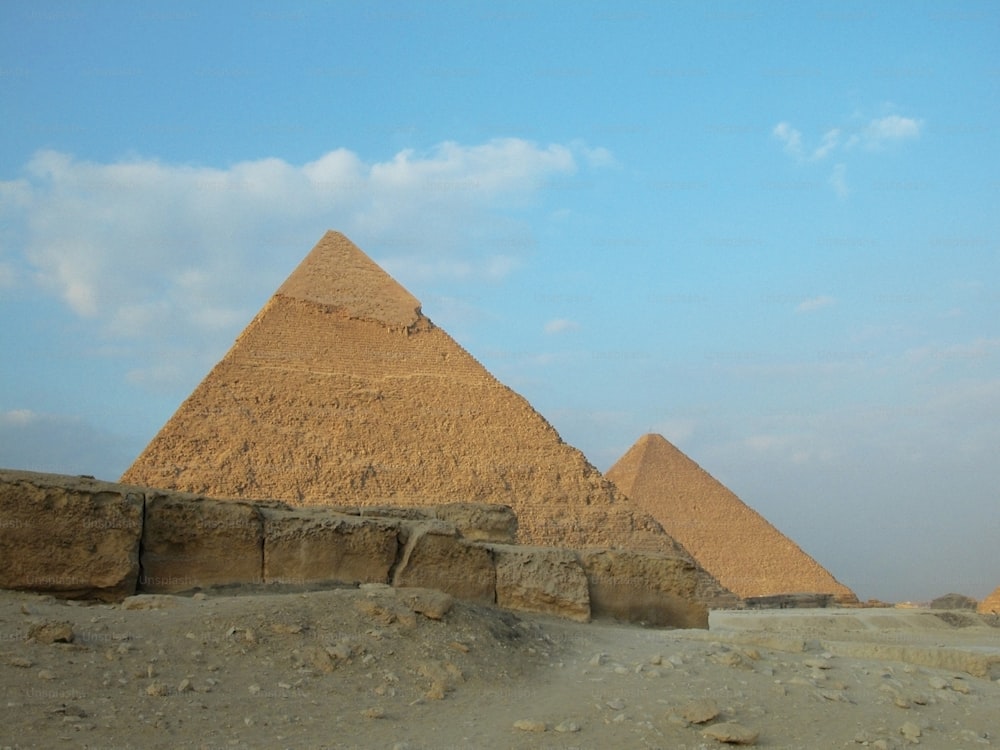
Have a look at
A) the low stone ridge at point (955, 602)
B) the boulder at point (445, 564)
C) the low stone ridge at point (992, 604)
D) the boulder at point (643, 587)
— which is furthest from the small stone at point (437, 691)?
the low stone ridge at point (955, 602)

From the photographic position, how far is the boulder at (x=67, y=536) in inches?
155

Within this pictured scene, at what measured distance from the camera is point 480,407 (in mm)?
48906

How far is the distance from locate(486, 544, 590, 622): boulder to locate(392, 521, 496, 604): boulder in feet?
0.25

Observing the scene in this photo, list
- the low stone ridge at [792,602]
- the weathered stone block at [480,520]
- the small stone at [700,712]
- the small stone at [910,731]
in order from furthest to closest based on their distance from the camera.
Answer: the low stone ridge at [792,602], the weathered stone block at [480,520], the small stone at [910,731], the small stone at [700,712]

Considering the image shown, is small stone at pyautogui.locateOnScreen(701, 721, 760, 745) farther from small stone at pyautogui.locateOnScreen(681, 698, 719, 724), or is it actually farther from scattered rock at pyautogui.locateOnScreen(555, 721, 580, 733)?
scattered rock at pyautogui.locateOnScreen(555, 721, 580, 733)

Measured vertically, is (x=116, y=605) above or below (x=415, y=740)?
above

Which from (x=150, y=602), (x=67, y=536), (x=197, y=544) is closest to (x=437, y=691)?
(x=150, y=602)

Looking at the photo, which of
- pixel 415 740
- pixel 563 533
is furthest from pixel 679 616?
pixel 563 533

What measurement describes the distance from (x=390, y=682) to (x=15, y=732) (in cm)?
110

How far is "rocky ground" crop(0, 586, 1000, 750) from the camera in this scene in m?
3.07

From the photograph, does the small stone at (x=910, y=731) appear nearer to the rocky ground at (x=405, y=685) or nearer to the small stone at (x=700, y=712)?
the rocky ground at (x=405, y=685)

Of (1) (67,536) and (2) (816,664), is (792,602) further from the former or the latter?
(1) (67,536)

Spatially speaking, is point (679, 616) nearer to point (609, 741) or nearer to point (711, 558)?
point (609, 741)

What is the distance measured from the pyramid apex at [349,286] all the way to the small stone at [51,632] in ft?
150
